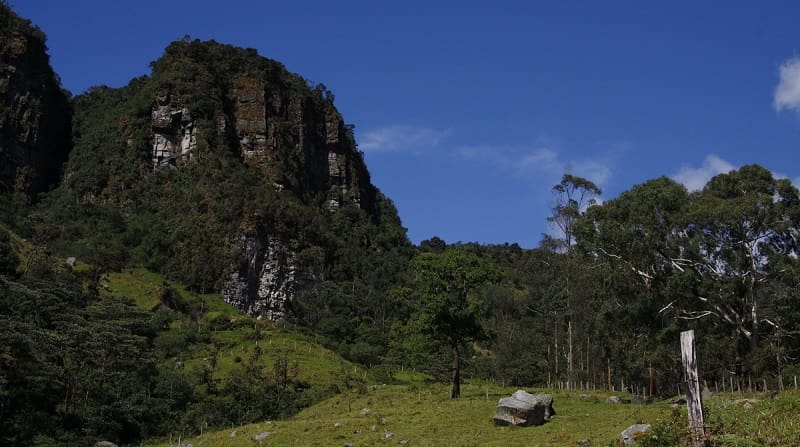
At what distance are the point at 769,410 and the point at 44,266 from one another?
80.3 meters

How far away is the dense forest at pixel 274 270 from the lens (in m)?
42.8

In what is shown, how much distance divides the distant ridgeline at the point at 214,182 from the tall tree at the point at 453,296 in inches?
2762

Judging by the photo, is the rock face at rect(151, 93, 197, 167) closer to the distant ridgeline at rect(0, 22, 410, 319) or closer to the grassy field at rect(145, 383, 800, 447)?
the distant ridgeline at rect(0, 22, 410, 319)

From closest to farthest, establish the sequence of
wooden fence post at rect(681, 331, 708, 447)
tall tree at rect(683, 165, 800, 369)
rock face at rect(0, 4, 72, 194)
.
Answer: wooden fence post at rect(681, 331, 708, 447), tall tree at rect(683, 165, 800, 369), rock face at rect(0, 4, 72, 194)

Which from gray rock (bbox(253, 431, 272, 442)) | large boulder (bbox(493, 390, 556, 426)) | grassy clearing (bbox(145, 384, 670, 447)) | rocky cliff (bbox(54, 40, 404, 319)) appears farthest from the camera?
rocky cliff (bbox(54, 40, 404, 319))

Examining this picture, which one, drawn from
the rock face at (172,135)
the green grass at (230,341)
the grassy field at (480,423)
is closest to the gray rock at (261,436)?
the grassy field at (480,423)

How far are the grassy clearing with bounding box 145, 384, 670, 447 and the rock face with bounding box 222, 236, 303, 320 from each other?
76.4 m

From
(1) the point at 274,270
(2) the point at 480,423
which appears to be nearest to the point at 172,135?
(1) the point at 274,270

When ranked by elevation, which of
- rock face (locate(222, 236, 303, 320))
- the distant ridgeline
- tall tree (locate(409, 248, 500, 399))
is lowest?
tall tree (locate(409, 248, 500, 399))

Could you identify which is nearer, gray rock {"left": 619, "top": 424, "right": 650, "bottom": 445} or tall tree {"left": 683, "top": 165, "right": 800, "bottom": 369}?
gray rock {"left": 619, "top": 424, "right": 650, "bottom": 445}

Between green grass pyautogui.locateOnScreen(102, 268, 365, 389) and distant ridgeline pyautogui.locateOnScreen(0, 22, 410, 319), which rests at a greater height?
→ distant ridgeline pyautogui.locateOnScreen(0, 22, 410, 319)

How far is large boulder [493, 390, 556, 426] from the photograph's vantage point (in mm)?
31172

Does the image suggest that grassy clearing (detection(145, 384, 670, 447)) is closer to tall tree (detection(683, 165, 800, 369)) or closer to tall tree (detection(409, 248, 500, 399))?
tall tree (detection(409, 248, 500, 399))

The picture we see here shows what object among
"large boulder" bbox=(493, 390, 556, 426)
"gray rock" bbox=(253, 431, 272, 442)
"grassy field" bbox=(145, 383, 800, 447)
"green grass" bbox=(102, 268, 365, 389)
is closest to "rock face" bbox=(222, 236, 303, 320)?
"green grass" bbox=(102, 268, 365, 389)
